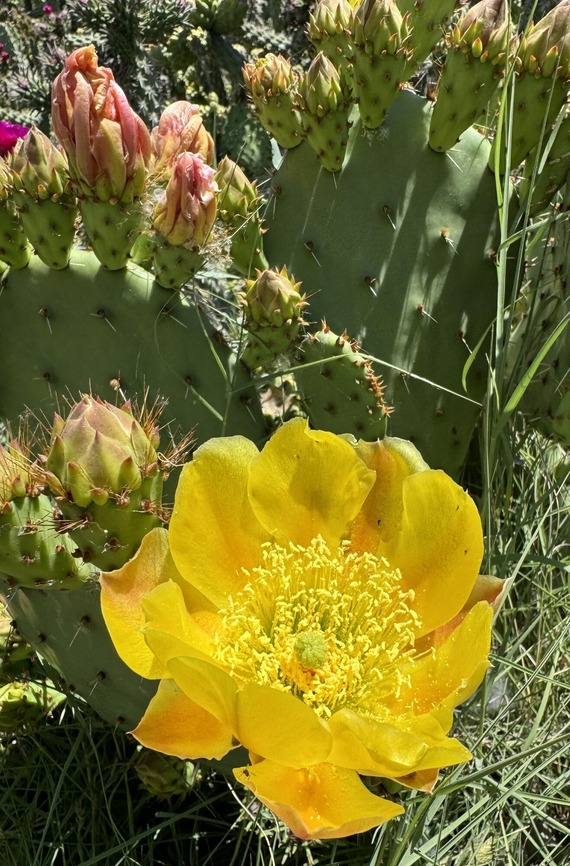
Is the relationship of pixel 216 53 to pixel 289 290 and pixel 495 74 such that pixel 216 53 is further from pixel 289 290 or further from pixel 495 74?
pixel 289 290

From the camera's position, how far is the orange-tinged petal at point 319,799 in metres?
0.71

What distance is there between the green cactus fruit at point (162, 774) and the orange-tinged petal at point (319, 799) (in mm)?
427

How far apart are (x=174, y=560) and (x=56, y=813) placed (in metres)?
0.61

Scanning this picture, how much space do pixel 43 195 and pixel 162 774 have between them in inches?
31.0

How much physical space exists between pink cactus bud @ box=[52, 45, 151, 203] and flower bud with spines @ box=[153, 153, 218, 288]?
54 millimetres

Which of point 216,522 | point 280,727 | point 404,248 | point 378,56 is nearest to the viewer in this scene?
point 280,727

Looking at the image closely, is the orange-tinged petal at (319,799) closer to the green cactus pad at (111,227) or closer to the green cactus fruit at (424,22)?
the green cactus pad at (111,227)

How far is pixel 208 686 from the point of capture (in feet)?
2.41

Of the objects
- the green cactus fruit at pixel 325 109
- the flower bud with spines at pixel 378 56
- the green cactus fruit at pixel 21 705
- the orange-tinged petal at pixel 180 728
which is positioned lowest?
the green cactus fruit at pixel 21 705

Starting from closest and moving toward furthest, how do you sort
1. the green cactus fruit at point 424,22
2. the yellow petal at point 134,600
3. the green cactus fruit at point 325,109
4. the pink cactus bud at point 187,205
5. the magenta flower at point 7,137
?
the yellow petal at point 134,600, the pink cactus bud at point 187,205, the green cactus fruit at point 325,109, the green cactus fruit at point 424,22, the magenta flower at point 7,137

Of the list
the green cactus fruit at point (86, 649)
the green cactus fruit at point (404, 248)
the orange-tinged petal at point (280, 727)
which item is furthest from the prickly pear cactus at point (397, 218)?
the orange-tinged petal at point (280, 727)

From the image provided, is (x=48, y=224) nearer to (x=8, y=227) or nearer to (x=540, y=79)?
(x=8, y=227)

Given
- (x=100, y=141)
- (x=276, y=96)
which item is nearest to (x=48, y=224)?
(x=100, y=141)

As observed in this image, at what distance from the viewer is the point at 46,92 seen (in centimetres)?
282
